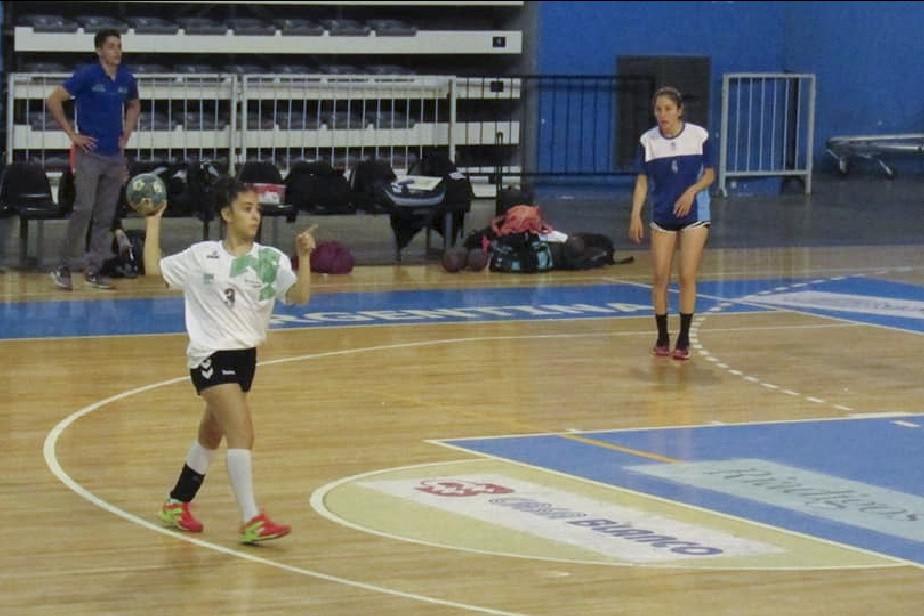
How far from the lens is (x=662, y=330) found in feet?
46.5

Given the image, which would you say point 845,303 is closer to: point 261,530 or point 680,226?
point 680,226

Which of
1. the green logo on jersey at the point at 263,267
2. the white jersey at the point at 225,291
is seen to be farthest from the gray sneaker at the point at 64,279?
the green logo on jersey at the point at 263,267

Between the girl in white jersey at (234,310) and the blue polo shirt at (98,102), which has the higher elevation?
the blue polo shirt at (98,102)

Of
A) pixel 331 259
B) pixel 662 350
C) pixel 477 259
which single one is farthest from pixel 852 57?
pixel 662 350

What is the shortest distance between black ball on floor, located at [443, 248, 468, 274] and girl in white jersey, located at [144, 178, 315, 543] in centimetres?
1020

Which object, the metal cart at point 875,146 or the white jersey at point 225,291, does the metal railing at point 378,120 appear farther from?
the white jersey at point 225,291

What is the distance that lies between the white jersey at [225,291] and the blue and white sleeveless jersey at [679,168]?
5.76 metres

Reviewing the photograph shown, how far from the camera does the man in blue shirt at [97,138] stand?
54.8 ft

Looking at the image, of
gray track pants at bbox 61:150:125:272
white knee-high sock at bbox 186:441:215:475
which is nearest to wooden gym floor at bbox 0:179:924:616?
white knee-high sock at bbox 186:441:215:475

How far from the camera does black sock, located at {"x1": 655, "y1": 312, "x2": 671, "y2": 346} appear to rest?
14125mm

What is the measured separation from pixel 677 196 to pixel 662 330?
1002 millimetres

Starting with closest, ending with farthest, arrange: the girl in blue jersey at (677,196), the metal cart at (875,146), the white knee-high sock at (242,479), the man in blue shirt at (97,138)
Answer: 1. the white knee-high sock at (242,479)
2. the girl in blue jersey at (677,196)
3. the man in blue shirt at (97,138)
4. the metal cart at (875,146)

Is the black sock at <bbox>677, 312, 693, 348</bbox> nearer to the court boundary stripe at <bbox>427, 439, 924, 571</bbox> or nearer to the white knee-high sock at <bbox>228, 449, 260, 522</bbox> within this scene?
the court boundary stripe at <bbox>427, 439, 924, 571</bbox>

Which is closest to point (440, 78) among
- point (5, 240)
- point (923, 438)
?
point (5, 240)
